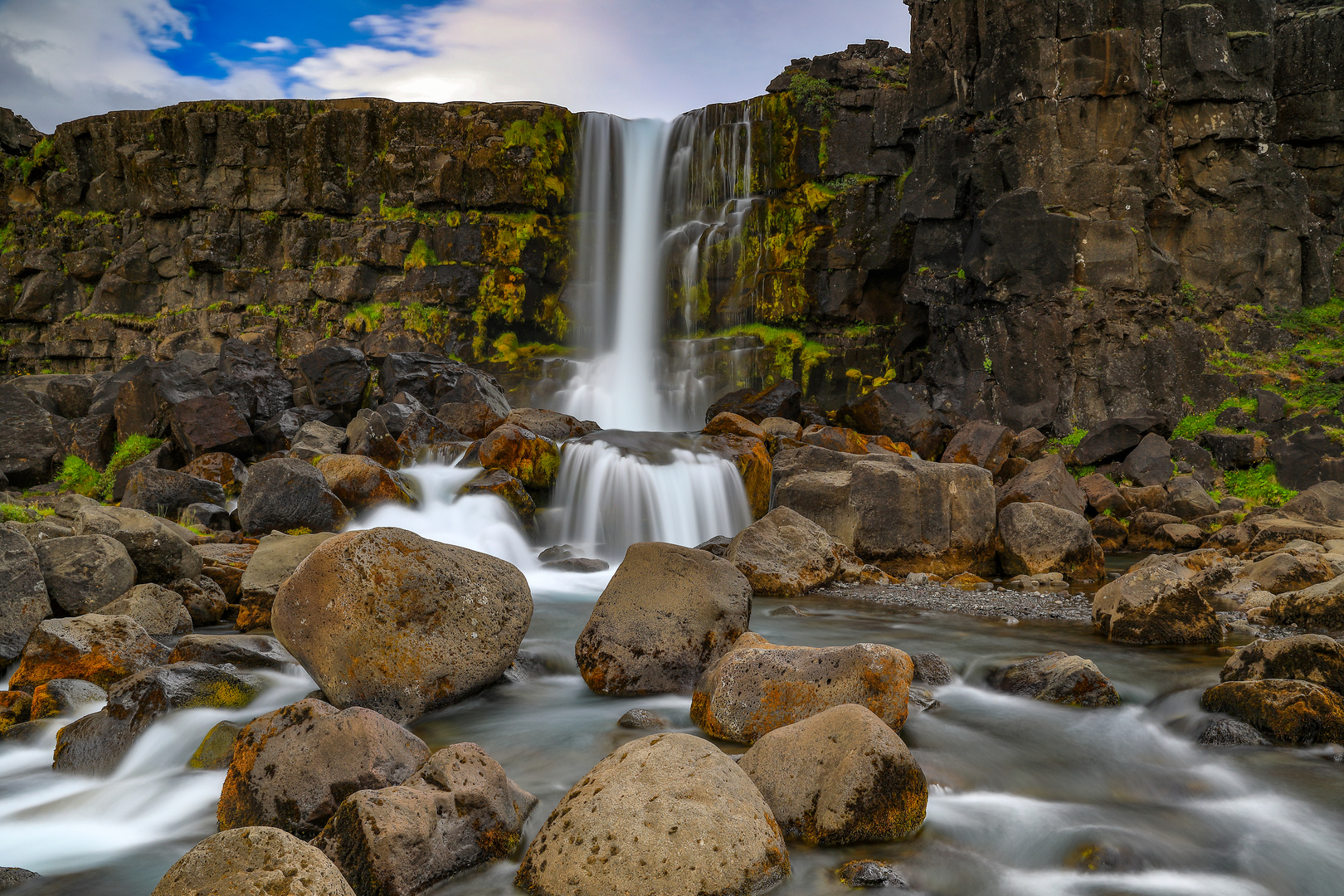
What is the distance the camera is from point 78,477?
43.3 feet

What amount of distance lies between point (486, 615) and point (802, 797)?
2.61 meters

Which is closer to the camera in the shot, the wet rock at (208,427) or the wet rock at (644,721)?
the wet rock at (644,721)

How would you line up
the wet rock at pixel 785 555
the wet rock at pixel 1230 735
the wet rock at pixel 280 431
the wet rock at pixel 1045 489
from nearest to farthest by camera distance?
1. the wet rock at pixel 1230 735
2. the wet rock at pixel 785 555
3. the wet rock at pixel 1045 489
4. the wet rock at pixel 280 431

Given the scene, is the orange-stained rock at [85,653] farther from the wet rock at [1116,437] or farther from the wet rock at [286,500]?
the wet rock at [1116,437]

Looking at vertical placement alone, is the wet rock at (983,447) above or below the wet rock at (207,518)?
above

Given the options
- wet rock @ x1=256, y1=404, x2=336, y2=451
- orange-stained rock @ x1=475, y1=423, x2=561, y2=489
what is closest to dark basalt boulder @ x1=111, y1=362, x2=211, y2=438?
wet rock @ x1=256, y1=404, x2=336, y2=451

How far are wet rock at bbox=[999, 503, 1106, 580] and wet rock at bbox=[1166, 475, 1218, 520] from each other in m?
3.80

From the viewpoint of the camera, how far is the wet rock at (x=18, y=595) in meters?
6.28

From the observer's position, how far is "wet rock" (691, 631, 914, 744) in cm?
489

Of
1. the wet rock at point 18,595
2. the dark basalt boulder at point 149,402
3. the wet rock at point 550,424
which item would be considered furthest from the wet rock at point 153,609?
the wet rock at point 550,424

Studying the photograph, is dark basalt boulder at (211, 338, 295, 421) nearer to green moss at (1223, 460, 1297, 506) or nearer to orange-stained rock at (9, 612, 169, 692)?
orange-stained rock at (9, 612, 169, 692)

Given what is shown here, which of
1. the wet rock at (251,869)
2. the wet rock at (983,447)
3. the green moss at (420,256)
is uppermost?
the green moss at (420,256)

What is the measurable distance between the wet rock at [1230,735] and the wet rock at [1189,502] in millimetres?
10026

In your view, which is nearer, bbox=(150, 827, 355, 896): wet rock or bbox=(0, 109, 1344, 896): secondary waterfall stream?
bbox=(150, 827, 355, 896): wet rock
